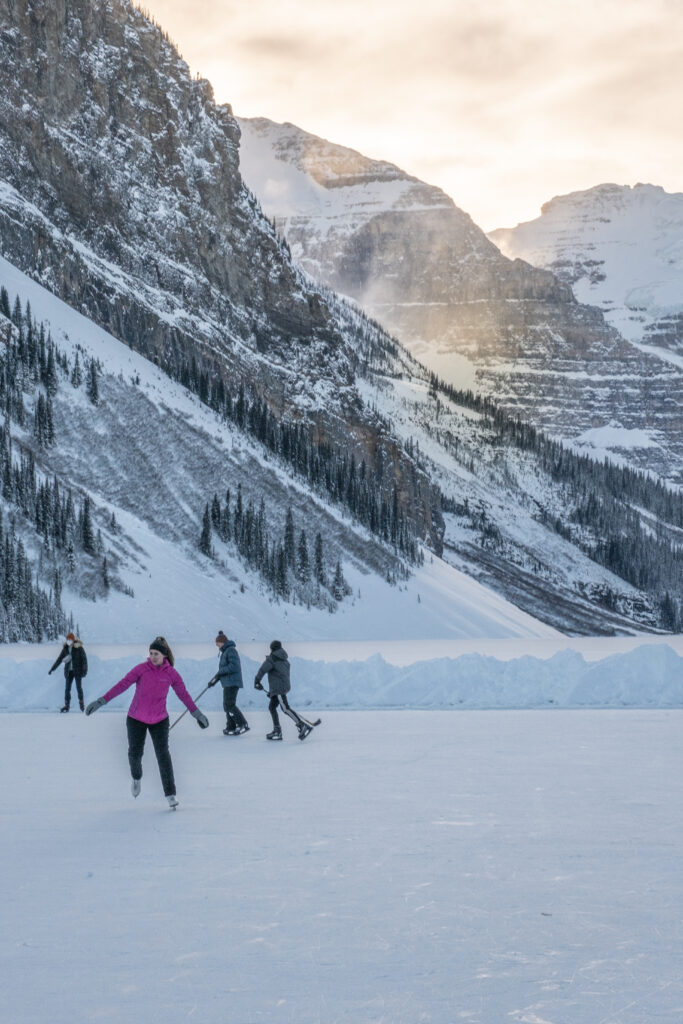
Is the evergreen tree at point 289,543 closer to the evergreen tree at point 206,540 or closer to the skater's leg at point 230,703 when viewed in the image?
the evergreen tree at point 206,540

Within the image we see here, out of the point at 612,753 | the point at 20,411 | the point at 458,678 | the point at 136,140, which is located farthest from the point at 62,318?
the point at 612,753

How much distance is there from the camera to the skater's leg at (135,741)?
14211 millimetres

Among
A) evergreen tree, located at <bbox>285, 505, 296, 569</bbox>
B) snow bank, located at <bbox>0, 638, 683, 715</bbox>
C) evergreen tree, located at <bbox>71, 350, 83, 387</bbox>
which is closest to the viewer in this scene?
snow bank, located at <bbox>0, 638, 683, 715</bbox>

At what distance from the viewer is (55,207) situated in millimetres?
121062

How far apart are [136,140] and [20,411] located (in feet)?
195

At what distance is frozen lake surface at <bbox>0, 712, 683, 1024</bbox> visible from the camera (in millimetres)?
7262

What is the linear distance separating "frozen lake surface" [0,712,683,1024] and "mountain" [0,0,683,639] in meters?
51.6

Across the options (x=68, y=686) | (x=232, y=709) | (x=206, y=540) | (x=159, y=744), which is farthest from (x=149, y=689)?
(x=206, y=540)

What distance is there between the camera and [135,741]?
14289 millimetres

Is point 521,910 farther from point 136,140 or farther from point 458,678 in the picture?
point 136,140

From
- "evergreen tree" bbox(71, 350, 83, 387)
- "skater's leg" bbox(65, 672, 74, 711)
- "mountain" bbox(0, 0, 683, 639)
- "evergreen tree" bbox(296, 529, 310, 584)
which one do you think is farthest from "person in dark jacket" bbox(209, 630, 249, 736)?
"evergreen tree" bbox(71, 350, 83, 387)

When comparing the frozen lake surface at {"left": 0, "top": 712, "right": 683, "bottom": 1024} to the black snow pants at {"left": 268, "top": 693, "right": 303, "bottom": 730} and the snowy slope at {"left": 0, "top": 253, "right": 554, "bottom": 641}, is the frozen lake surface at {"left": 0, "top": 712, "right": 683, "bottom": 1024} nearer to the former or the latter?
the black snow pants at {"left": 268, "top": 693, "right": 303, "bottom": 730}

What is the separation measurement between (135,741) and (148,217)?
400ft

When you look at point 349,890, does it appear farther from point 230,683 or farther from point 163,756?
point 230,683
